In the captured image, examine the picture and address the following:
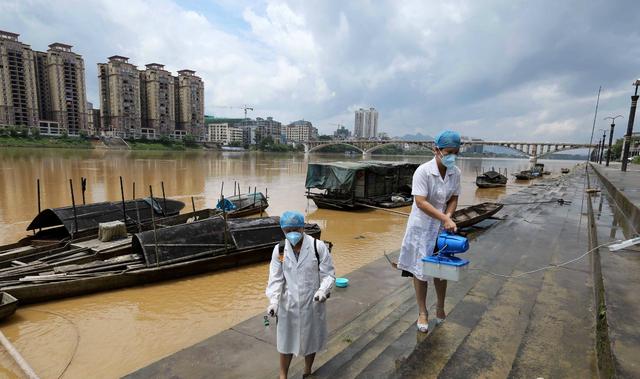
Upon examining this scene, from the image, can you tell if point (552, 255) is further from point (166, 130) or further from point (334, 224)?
point (166, 130)

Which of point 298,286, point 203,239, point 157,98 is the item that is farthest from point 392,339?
point 157,98

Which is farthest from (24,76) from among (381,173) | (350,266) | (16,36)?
(350,266)

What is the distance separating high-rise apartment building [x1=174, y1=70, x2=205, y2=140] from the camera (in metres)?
118

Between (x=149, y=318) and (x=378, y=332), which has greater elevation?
(x=378, y=332)

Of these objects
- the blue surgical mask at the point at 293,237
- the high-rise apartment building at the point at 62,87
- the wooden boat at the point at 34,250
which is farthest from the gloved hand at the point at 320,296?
the high-rise apartment building at the point at 62,87

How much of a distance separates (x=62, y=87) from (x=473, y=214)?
110 m

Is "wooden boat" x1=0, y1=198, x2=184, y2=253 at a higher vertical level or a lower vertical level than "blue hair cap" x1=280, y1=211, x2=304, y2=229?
lower

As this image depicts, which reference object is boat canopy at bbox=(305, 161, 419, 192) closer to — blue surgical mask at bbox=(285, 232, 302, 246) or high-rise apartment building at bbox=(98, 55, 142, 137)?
blue surgical mask at bbox=(285, 232, 302, 246)

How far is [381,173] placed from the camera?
1853 cm

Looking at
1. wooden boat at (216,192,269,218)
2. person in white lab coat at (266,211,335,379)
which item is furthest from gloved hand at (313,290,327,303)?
wooden boat at (216,192,269,218)

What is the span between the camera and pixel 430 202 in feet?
10.2

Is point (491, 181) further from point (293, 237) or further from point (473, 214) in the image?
point (293, 237)

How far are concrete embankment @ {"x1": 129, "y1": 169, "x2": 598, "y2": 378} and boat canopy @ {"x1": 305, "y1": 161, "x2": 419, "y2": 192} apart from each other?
11.1m

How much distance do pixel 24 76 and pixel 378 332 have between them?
4409 inches
